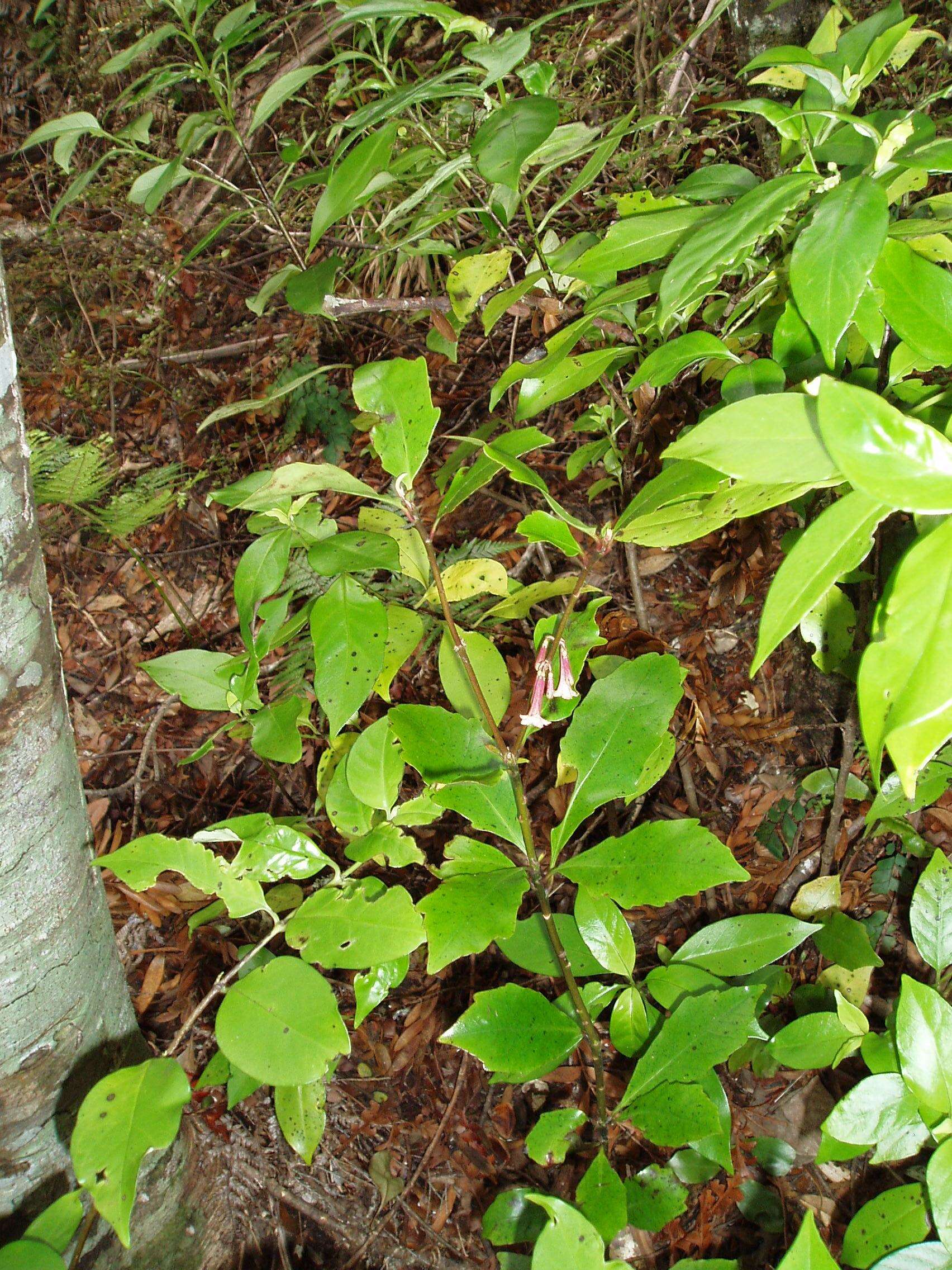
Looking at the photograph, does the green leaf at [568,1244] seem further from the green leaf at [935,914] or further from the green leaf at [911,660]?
the green leaf at [935,914]

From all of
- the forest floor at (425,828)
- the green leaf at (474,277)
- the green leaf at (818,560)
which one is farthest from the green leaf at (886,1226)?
the green leaf at (474,277)

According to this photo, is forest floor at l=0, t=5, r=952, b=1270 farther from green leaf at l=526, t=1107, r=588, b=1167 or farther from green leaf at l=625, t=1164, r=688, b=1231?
green leaf at l=526, t=1107, r=588, b=1167

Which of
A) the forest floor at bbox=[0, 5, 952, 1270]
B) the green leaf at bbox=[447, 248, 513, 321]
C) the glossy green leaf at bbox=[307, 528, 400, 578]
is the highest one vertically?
the green leaf at bbox=[447, 248, 513, 321]

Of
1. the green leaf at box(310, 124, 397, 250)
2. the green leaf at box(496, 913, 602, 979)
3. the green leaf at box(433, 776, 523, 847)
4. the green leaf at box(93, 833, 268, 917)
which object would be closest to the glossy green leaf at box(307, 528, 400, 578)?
the green leaf at box(310, 124, 397, 250)

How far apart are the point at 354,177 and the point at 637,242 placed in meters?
0.31

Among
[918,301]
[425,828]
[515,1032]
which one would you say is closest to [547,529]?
[918,301]

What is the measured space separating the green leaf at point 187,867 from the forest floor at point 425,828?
68 cm

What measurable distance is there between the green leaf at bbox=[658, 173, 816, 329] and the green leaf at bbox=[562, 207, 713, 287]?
0.52 ft

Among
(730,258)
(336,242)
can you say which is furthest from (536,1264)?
(336,242)

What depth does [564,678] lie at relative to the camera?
96cm

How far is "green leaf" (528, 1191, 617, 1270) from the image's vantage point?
27.2 inches

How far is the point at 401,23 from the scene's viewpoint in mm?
1110

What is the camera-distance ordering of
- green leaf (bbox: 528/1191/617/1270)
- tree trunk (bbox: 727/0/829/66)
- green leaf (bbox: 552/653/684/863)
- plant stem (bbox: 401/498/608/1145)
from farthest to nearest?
tree trunk (bbox: 727/0/829/66)
green leaf (bbox: 552/653/684/863)
plant stem (bbox: 401/498/608/1145)
green leaf (bbox: 528/1191/617/1270)

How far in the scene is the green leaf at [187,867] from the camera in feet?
3.21
